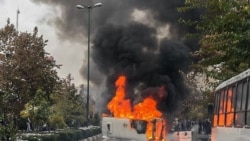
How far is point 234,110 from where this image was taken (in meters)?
10.6

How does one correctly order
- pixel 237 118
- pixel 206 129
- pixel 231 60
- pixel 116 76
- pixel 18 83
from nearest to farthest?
pixel 237 118, pixel 231 60, pixel 18 83, pixel 116 76, pixel 206 129

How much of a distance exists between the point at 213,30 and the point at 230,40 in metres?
0.97

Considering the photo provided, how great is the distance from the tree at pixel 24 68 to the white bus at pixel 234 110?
1480cm

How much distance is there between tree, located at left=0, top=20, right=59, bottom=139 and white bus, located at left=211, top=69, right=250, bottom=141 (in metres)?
14.8

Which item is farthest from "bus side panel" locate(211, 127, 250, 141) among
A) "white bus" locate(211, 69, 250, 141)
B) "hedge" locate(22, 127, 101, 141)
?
"hedge" locate(22, 127, 101, 141)

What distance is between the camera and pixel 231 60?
15031 millimetres

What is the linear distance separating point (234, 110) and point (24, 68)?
18.5 m

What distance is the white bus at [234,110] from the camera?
927cm

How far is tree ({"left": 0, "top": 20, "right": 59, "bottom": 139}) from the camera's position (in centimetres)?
2708

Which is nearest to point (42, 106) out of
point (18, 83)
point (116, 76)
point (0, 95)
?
point (18, 83)

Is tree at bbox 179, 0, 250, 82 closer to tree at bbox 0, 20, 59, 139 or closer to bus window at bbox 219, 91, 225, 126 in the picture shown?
bus window at bbox 219, 91, 225, 126

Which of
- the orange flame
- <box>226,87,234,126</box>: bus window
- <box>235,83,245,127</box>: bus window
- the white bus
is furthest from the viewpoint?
the orange flame

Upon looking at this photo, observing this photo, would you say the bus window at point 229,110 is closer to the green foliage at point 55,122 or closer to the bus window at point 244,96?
the bus window at point 244,96

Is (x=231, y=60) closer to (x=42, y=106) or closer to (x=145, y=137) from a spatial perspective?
(x=145, y=137)
